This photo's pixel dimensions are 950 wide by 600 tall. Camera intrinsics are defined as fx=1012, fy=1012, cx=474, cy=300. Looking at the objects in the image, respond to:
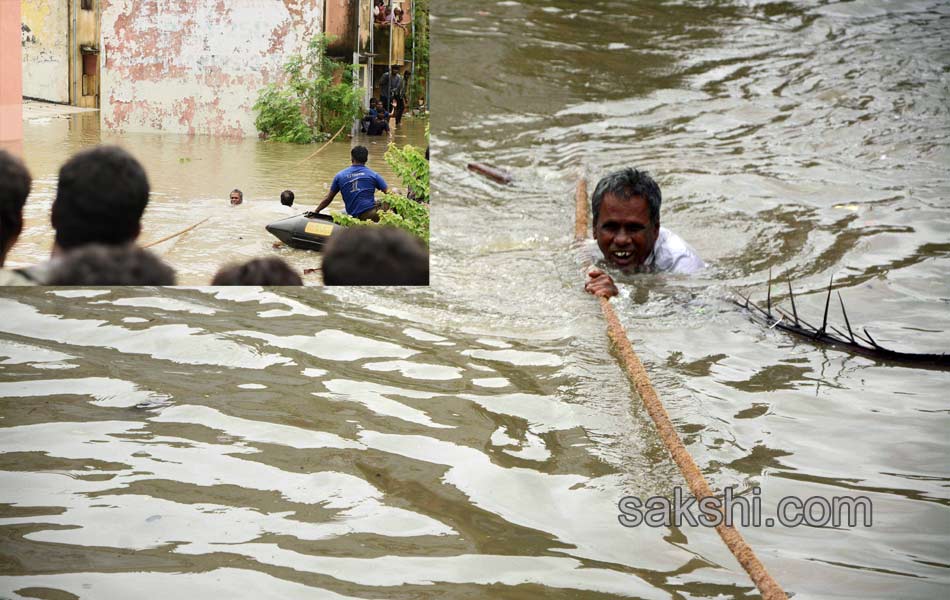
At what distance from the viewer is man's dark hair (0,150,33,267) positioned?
4262mm

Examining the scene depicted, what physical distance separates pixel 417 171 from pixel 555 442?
2278 mm

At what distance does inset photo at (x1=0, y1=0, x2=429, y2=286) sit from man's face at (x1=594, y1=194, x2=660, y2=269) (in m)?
0.99

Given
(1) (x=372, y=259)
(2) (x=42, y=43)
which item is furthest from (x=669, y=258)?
(2) (x=42, y=43)

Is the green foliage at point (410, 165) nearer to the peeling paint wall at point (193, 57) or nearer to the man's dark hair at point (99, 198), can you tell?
the peeling paint wall at point (193, 57)

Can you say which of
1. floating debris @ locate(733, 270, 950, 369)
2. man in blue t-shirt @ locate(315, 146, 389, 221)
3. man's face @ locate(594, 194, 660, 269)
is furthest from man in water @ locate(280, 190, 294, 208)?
floating debris @ locate(733, 270, 950, 369)

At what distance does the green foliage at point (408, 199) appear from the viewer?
16.6 ft

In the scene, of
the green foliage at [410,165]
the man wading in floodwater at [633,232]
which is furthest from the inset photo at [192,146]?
the man wading in floodwater at [633,232]

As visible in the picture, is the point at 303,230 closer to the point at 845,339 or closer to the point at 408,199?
the point at 408,199

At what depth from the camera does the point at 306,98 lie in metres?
4.61

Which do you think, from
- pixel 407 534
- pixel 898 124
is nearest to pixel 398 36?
pixel 407 534

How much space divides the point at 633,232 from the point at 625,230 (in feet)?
0.14

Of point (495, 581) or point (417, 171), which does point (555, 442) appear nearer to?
point (495, 581)

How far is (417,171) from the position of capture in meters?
5.18

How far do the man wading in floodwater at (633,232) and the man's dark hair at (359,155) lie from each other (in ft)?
3.94
